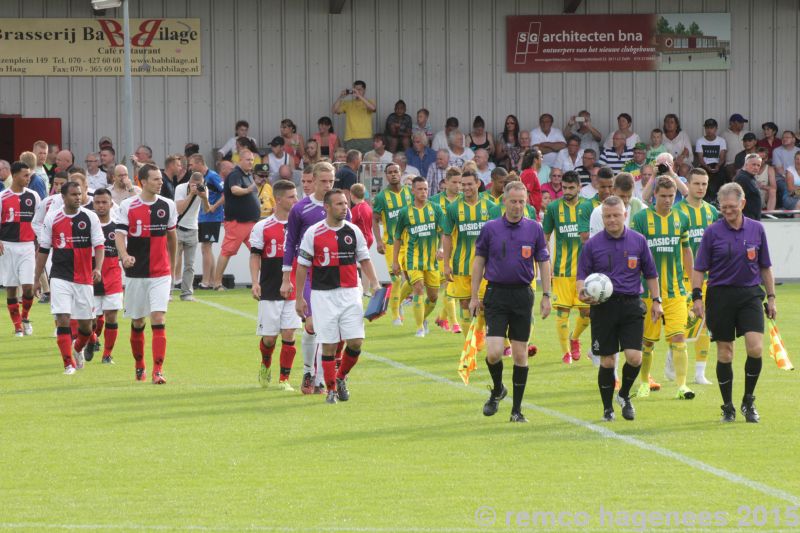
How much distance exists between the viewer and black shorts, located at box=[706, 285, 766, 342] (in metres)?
10.6

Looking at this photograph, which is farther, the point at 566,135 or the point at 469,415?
the point at 566,135

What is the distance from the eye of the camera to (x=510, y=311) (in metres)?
10.8

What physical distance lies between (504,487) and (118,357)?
784 cm

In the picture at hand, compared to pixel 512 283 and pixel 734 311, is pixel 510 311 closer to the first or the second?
pixel 512 283

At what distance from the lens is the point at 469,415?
11242 millimetres

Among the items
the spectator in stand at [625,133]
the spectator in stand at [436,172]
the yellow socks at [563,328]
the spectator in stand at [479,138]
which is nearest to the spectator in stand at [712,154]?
the spectator in stand at [625,133]

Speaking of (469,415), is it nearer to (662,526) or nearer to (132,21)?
(662,526)

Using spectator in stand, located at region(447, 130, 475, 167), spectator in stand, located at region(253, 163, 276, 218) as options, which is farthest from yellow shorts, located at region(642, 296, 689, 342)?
spectator in stand, located at region(447, 130, 475, 167)

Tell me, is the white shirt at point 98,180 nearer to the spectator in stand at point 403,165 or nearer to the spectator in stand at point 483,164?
the spectator in stand at point 403,165

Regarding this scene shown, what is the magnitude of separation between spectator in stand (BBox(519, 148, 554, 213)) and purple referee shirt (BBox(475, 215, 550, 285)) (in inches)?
255

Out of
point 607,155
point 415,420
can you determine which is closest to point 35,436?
point 415,420

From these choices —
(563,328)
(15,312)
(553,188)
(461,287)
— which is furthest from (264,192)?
(563,328)

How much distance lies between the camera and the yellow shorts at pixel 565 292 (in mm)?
14658

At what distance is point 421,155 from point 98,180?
6.03 metres
